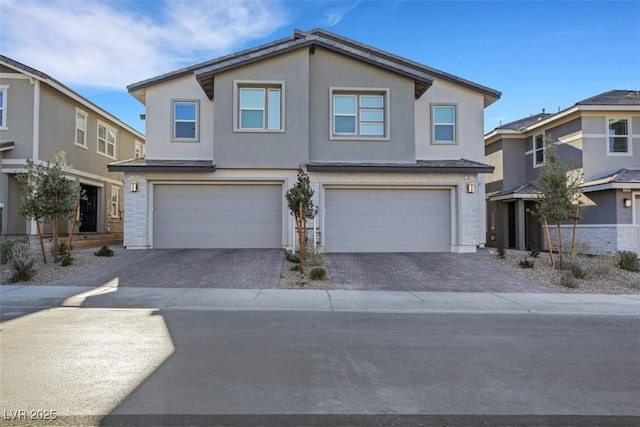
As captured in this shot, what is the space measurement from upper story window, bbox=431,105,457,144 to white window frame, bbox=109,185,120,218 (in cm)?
1757

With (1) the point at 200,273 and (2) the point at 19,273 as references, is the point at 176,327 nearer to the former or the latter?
(1) the point at 200,273

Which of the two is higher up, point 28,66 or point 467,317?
point 28,66

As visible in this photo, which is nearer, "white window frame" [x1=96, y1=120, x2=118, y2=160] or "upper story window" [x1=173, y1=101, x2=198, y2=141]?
"upper story window" [x1=173, y1=101, x2=198, y2=141]

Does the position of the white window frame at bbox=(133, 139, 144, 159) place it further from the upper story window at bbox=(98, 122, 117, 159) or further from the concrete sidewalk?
the concrete sidewalk

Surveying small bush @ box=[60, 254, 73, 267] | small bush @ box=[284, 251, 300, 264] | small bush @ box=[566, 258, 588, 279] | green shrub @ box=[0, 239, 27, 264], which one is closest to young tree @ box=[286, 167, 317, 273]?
small bush @ box=[284, 251, 300, 264]

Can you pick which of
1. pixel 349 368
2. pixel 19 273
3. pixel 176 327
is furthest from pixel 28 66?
pixel 349 368

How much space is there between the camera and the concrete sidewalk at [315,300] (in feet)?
29.3

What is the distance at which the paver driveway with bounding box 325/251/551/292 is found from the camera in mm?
11352

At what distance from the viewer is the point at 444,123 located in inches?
702

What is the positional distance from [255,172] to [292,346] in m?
10.6

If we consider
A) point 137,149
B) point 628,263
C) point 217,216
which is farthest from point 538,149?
point 137,149

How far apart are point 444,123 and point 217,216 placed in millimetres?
9909

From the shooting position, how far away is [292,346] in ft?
20.0

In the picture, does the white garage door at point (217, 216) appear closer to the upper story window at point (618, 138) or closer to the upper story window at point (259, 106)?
the upper story window at point (259, 106)
